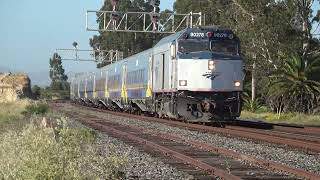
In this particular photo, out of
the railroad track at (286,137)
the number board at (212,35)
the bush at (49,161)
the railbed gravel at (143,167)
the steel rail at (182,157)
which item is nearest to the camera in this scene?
the bush at (49,161)

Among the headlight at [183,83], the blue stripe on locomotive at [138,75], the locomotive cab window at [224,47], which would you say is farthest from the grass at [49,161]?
the blue stripe on locomotive at [138,75]

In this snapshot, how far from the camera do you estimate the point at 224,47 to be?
2339 cm

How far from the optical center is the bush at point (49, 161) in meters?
7.68

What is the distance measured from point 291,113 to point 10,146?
25.3m

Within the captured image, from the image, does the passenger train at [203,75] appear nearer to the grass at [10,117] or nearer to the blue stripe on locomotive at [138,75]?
the blue stripe on locomotive at [138,75]

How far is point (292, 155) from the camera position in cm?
1336

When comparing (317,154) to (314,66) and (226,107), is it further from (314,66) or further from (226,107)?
(314,66)

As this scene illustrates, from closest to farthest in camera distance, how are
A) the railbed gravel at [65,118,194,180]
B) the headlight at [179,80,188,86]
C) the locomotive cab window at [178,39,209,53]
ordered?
the railbed gravel at [65,118,194,180] → the headlight at [179,80,188,86] → the locomotive cab window at [178,39,209,53]

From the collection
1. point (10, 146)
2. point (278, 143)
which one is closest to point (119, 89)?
point (278, 143)

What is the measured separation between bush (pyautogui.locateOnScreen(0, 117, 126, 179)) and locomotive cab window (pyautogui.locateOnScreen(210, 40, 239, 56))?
13.4m

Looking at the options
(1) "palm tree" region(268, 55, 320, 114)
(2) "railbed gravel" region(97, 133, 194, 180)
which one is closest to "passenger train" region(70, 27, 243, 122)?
(2) "railbed gravel" region(97, 133, 194, 180)

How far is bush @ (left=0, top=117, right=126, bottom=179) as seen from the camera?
303 inches

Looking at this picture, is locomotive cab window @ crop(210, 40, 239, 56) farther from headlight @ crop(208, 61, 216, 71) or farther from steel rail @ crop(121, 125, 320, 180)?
steel rail @ crop(121, 125, 320, 180)

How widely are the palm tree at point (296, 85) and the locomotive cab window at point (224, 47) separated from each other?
10835mm
